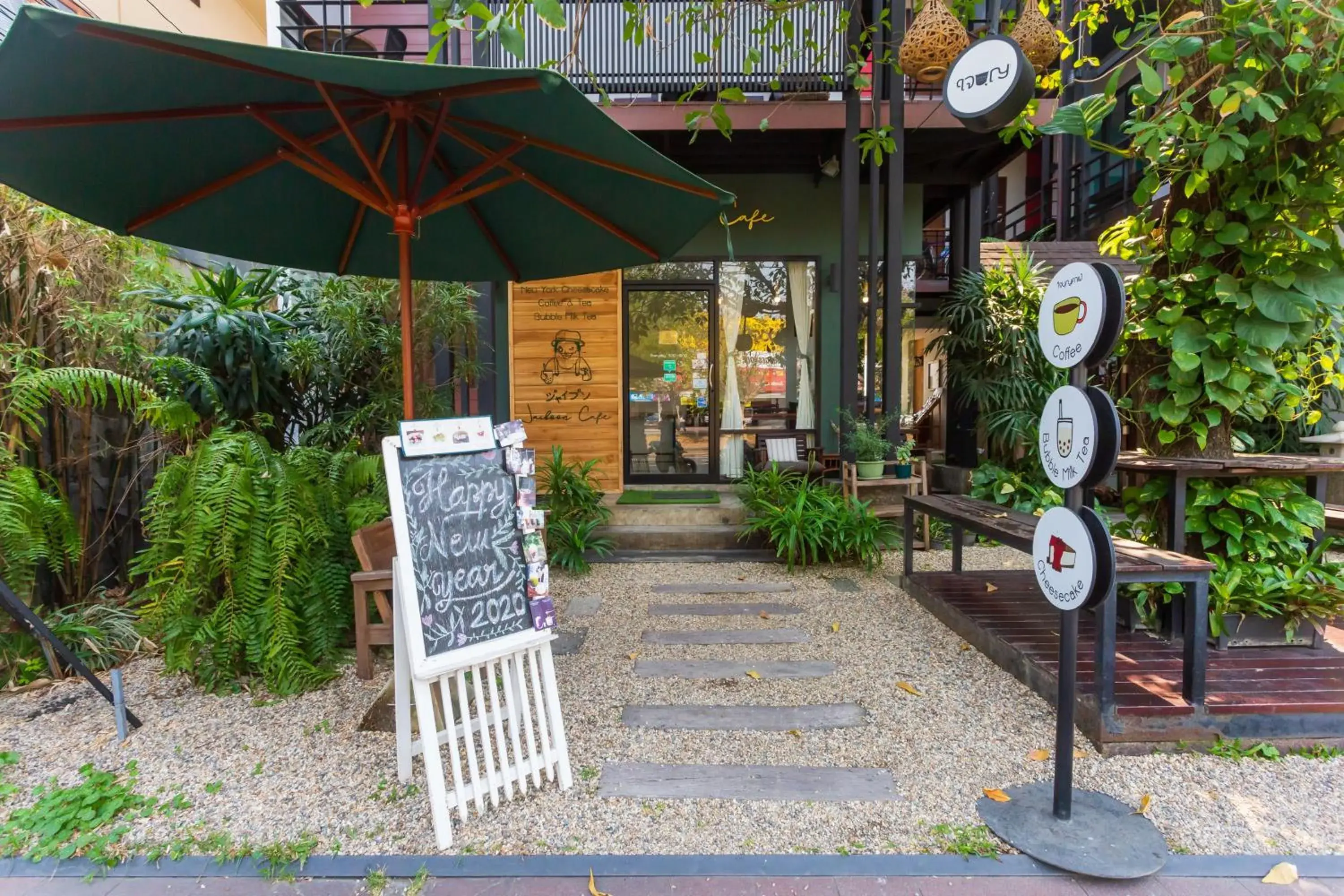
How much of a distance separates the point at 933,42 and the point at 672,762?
498 cm

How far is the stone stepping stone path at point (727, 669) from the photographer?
354 centimetres

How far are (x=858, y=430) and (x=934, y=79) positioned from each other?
2810mm

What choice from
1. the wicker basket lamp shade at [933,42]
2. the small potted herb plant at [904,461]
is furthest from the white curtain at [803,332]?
the wicker basket lamp shade at [933,42]

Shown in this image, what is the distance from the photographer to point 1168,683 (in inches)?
115

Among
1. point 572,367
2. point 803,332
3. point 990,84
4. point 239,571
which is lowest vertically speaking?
point 239,571

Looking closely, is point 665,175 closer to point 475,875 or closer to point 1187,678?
point 475,875

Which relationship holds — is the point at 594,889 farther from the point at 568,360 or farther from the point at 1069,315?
the point at 568,360

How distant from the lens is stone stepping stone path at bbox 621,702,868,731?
2980 millimetres

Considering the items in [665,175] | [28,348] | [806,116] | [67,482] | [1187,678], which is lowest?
[1187,678]

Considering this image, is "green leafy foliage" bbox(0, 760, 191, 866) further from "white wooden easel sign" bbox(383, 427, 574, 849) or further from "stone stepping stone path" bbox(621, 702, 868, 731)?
"stone stepping stone path" bbox(621, 702, 868, 731)

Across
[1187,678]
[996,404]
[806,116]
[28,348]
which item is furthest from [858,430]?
[28,348]

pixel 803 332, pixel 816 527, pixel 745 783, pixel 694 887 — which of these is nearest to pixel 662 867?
pixel 694 887

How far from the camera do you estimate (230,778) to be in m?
2.56

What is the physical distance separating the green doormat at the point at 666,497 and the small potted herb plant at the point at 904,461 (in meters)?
1.73
